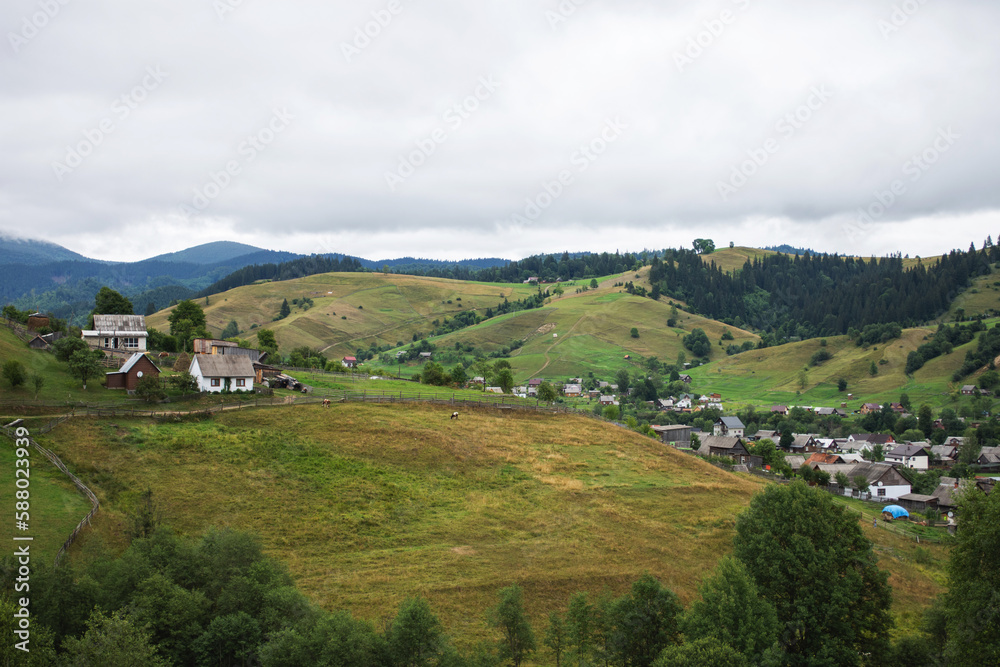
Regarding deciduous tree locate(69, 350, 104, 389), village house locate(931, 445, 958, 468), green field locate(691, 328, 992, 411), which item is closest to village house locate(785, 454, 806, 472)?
village house locate(931, 445, 958, 468)

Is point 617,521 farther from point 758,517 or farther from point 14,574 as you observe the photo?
point 14,574

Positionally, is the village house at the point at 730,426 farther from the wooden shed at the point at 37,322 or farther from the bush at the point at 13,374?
the bush at the point at 13,374

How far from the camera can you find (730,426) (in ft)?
382

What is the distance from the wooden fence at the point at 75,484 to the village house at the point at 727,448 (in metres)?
74.8

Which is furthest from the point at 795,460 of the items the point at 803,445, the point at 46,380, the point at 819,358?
the point at 46,380

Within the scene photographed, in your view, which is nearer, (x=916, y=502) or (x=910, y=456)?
(x=916, y=502)

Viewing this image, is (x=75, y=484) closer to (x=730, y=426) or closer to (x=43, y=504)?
(x=43, y=504)

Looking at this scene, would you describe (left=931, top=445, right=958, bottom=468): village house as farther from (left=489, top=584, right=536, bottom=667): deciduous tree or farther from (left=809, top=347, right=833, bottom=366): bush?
(left=489, top=584, right=536, bottom=667): deciduous tree

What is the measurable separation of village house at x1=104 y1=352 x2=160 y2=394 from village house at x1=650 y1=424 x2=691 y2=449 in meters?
71.9

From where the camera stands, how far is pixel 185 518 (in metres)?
36.3

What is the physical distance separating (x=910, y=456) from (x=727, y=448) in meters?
32.4

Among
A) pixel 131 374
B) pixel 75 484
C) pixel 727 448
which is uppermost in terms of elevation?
pixel 131 374

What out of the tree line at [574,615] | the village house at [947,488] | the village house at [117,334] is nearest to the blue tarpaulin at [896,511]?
the village house at [947,488]

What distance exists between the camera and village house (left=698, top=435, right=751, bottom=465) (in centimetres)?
8969
